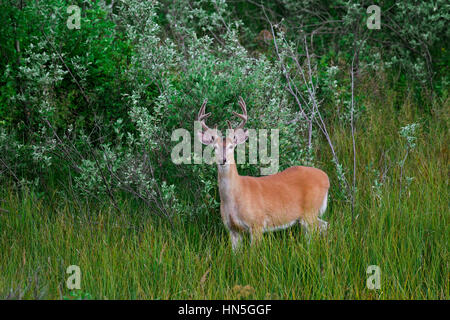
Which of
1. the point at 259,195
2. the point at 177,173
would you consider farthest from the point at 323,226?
the point at 177,173

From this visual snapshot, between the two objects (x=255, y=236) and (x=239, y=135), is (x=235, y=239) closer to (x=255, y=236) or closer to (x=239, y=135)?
(x=255, y=236)

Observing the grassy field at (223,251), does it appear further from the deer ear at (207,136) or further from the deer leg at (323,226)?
the deer ear at (207,136)

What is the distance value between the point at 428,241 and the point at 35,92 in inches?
179

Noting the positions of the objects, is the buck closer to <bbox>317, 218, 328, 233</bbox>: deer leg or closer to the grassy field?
<bbox>317, 218, 328, 233</bbox>: deer leg

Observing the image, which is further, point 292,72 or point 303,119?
point 292,72

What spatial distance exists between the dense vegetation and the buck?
0.18 m

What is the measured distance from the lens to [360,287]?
15.1 feet

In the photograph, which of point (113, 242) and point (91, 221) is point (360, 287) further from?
point (91, 221)

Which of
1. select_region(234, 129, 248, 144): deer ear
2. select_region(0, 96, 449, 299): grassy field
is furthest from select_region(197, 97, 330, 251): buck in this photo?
select_region(0, 96, 449, 299): grassy field

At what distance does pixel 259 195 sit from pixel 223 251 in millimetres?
644

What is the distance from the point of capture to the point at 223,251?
17.2 feet

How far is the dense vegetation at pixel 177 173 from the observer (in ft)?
15.7

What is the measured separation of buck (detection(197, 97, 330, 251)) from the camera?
5.34 m

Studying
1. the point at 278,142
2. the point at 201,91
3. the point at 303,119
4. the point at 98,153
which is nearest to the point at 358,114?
the point at 303,119
